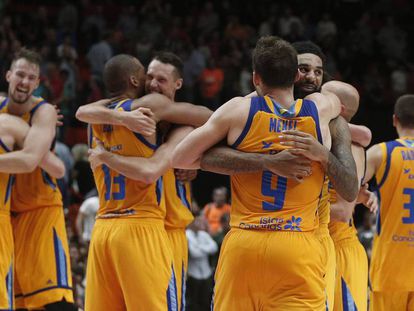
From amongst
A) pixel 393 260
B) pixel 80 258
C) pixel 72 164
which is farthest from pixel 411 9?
pixel 393 260

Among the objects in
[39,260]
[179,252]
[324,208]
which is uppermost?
[324,208]

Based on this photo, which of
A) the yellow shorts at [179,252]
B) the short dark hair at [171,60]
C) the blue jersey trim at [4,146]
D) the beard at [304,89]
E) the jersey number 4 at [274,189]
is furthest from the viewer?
the blue jersey trim at [4,146]

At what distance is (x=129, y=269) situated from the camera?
617cm

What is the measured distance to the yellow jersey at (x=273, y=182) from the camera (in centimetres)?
491

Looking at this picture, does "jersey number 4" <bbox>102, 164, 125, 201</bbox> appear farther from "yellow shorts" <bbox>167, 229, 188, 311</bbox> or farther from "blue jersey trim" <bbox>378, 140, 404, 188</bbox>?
"blue jersey trim" <bbox>378, 140, 404, 188</bbox>

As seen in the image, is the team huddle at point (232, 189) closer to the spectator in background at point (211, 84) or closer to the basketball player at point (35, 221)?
the basketball player at point (35, 221)

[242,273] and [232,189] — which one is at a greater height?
[232,189]

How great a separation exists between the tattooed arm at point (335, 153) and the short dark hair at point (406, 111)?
2.38 m

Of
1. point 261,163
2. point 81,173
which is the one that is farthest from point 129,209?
point 81,173

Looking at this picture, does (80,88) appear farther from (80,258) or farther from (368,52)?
(368,52)

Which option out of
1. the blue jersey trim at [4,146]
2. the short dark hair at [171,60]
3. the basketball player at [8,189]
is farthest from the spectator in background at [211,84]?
the short dark hair at [171,60]

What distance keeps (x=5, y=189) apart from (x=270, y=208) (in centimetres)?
326

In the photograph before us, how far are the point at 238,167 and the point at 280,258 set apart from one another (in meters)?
0.60

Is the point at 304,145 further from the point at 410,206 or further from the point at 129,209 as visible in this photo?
the point at 410,206
